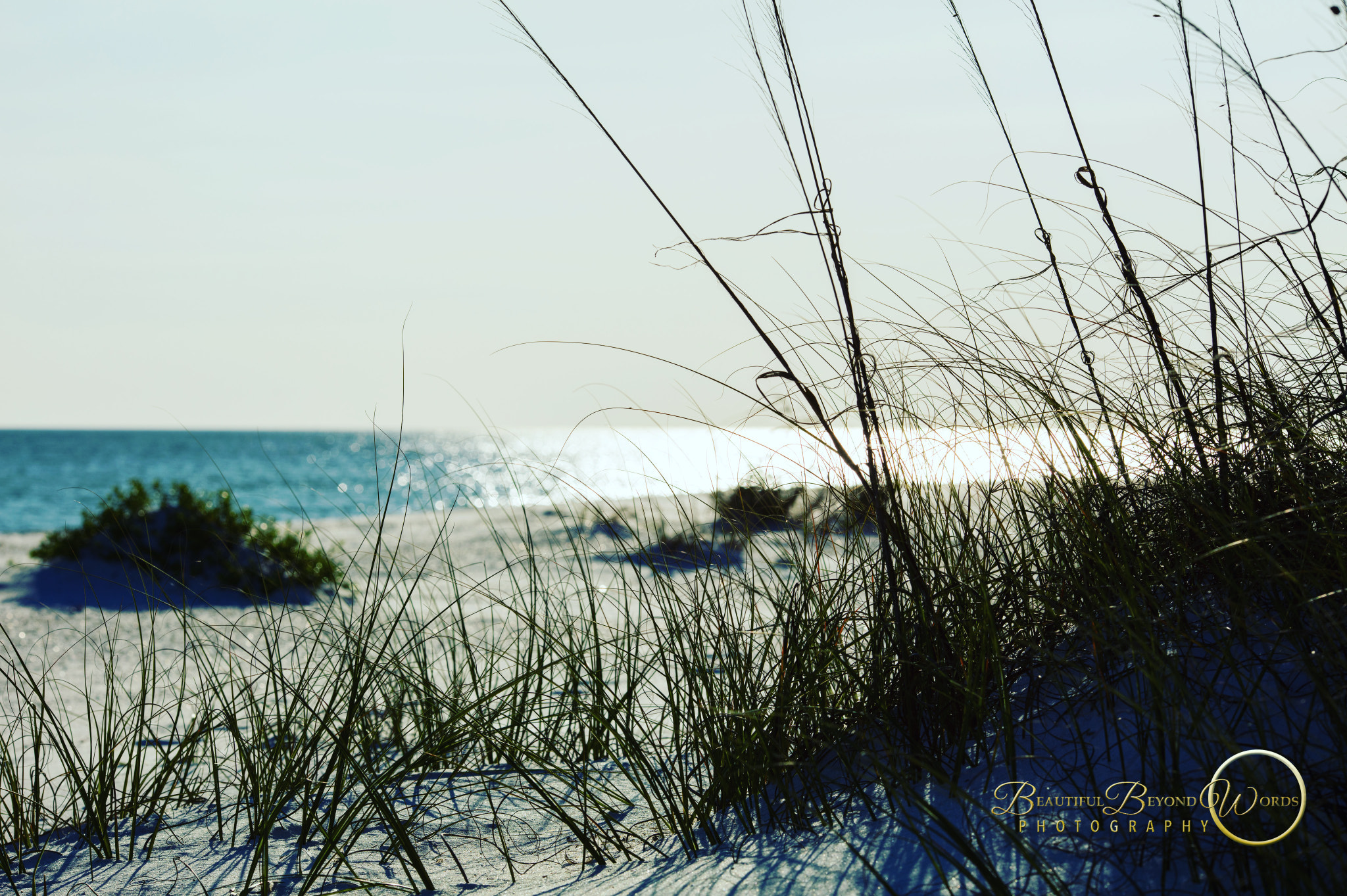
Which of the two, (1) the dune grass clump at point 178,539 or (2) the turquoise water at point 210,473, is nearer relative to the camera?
(1) the dune grass clump at point 178,539

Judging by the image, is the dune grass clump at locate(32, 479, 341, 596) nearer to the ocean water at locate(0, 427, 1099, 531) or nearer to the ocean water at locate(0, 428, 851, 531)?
the ocean water at locate(0, 427, 1099, 531)

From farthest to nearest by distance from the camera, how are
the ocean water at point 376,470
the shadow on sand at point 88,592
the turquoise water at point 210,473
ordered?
the turquoise water at point 210,473, the shadow on sand at point 88,592, the ocean water at point 376,470

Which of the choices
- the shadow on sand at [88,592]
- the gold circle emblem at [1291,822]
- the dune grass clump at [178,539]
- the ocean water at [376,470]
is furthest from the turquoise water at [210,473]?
the gold circle emblem at [1291,822]

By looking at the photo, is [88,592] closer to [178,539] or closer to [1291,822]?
[178,539]

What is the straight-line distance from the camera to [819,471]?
5.92 ft

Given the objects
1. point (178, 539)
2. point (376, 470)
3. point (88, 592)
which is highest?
point (376, 470)

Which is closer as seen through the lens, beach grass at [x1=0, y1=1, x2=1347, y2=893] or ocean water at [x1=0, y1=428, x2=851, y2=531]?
beach grass at [x1=0, y1=1, x2=1347, y2=893]

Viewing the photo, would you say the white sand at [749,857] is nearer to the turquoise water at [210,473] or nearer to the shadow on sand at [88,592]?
the turquoise water at [210,473]

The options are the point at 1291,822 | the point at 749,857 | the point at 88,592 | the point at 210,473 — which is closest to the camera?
the point at 1291,822

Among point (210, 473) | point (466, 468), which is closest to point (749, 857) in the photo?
point (466, 468)

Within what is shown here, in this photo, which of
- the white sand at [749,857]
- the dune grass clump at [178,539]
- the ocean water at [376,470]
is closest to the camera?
the white sand at [749,857]

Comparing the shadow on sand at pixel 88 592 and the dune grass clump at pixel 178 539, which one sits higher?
the dune grass clump at pixel 178 539

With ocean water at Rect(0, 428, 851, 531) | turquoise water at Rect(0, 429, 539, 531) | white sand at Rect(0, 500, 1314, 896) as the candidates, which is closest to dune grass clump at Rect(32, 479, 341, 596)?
turquoise water at Rect(0, 429, 539, 531)

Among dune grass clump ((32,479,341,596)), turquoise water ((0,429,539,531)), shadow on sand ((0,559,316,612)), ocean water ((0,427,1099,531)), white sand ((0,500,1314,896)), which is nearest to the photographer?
white sand ((0,500,1314,896))
